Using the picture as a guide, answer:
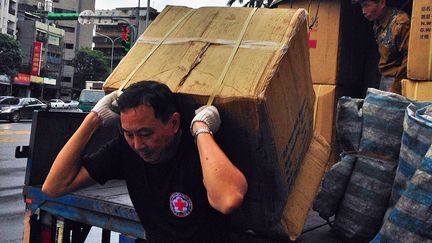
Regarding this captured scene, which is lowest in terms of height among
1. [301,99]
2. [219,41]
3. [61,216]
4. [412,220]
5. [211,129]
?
[61,216]

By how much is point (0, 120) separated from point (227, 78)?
23792 millimetres

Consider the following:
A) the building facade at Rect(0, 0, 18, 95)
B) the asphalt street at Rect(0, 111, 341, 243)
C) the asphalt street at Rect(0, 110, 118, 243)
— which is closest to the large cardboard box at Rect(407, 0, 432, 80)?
the asphalt street at Rect(0, 111, 341, 243)

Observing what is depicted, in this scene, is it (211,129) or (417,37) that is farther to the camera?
(417,37)

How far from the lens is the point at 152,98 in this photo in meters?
1.81

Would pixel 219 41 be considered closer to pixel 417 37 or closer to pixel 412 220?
pixel 412 220

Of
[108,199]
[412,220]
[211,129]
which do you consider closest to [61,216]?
[108,199]

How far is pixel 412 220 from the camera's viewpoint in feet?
→ 5.32

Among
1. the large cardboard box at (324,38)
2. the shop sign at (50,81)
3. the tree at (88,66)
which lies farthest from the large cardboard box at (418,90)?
the tree at (88,66)

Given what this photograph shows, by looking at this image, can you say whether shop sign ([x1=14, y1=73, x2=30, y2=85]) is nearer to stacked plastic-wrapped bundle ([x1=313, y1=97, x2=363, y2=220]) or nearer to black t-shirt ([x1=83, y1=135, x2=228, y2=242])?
black t-shirt ([x1=83, y1=135, x2=228, y2=242])

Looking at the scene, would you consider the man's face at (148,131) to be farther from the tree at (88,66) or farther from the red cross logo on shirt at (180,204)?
the tree at (88,66)

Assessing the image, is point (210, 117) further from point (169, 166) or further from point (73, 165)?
point (73, 165)

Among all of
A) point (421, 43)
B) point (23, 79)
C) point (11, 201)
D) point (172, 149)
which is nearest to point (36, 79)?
point (23, 79)

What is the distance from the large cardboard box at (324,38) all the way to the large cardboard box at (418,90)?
873 mm

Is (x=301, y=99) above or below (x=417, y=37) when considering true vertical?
below
